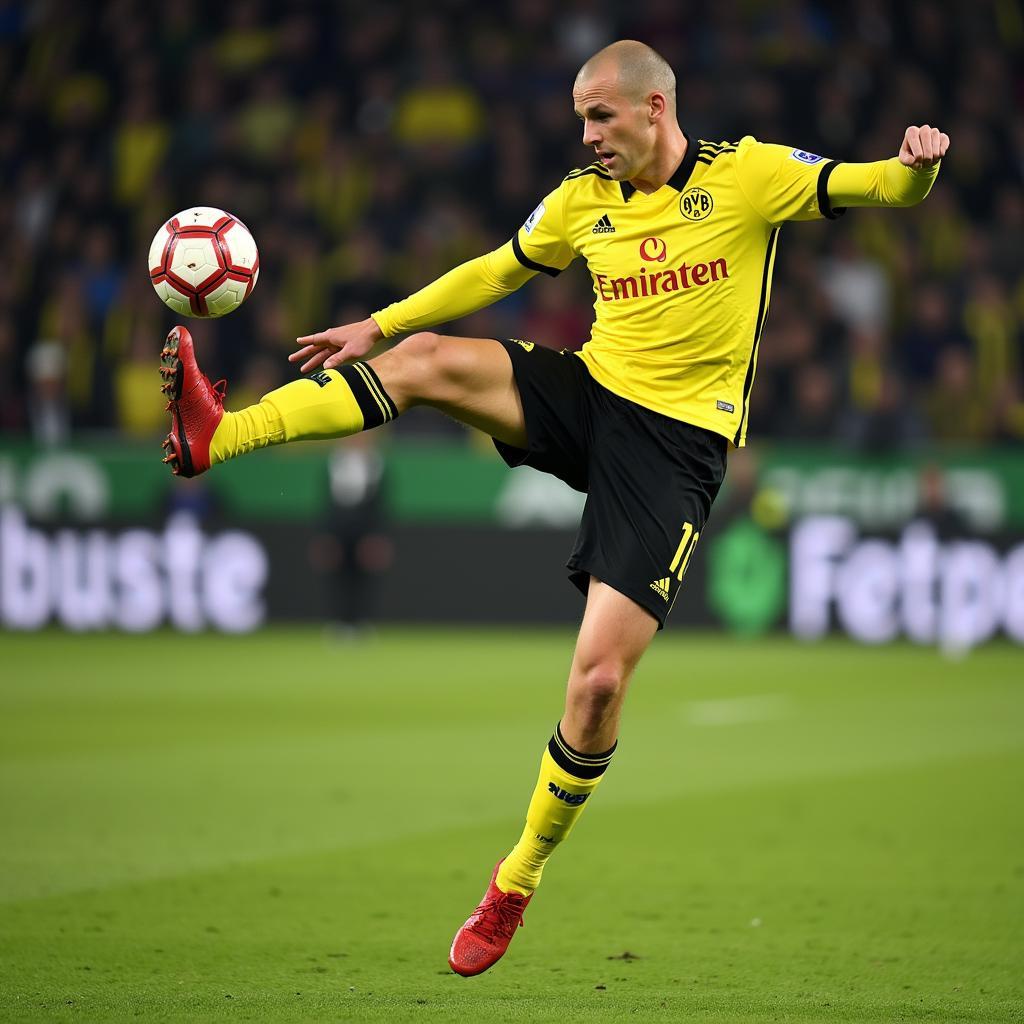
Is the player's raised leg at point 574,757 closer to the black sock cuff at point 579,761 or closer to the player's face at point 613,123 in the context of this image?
the black sock cuff at point 579,761

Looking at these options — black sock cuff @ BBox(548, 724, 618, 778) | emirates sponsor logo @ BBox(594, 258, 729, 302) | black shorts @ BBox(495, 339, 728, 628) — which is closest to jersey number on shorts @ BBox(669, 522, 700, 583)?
black shorts @ BBox(495, 339, 728, 628)

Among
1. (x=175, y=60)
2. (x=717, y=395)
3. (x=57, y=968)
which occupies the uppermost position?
(x=175, y=60)

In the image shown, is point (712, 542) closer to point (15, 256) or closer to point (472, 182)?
point (472, 182)

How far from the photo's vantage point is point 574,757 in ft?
18.1

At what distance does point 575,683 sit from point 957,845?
3.08 m

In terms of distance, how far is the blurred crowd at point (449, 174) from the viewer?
17438 mm

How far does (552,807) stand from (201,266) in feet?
6.44

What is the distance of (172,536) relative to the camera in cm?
1738

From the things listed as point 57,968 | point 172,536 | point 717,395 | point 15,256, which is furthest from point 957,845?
point 15,256

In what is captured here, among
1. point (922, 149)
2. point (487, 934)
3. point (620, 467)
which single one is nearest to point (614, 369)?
point (620, 467)

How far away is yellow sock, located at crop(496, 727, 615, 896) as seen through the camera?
5520 millimetres

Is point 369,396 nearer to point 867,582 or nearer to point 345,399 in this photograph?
point 345,399

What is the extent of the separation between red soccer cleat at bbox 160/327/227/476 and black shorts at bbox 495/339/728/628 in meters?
1.00

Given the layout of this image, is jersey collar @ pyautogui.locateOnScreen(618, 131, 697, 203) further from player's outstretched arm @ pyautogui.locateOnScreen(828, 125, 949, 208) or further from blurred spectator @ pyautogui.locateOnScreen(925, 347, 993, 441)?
blurred spectator @ pyautogui.locateOnScreen(925, 347, 993, 441)
